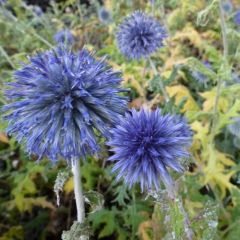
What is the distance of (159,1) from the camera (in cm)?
204

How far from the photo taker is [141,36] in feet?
7.72

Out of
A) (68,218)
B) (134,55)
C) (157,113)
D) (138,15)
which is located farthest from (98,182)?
(157,113)

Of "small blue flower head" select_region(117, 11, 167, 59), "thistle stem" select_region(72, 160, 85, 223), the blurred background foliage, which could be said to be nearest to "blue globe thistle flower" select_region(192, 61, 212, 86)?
the blurred background foliage

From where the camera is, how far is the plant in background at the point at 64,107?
4.25 ft

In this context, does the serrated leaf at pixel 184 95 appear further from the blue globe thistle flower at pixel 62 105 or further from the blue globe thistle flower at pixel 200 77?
the blue globe thistle flower at pixel 62 105

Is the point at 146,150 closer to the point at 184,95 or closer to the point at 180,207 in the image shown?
the point at 180,207

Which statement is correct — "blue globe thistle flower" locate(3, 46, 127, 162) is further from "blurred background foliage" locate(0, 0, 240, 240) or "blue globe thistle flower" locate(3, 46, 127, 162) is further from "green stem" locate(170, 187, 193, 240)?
"green stem" locate(170, 187, 193, 240)

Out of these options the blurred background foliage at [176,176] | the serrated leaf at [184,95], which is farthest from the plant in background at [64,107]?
the serrated leaf at [184,95]

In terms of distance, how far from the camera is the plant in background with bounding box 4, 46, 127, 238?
4.25ft

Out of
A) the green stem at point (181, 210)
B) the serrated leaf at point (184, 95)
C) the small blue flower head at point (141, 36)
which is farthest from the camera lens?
the serrated leaf at point (184, 95)

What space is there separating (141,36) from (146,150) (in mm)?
1131

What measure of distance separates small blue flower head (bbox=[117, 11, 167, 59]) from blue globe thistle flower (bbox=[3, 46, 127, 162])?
3.25 ft

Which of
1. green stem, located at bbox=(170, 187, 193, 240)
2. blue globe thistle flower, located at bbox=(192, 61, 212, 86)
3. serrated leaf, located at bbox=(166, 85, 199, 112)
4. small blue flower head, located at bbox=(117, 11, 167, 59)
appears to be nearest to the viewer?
green stem, located at bbox=(170, 187, 193, 240)

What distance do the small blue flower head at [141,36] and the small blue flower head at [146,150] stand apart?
1035mm
